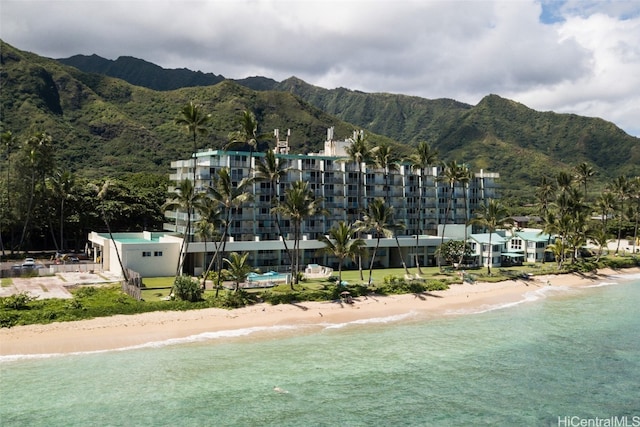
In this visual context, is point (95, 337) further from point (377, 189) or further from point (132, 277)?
point (377, 189)

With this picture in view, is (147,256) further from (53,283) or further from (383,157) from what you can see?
(383,157)

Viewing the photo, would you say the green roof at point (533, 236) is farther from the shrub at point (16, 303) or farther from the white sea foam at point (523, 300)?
the shrub at point (16, 303)

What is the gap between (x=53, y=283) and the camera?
2192 inches

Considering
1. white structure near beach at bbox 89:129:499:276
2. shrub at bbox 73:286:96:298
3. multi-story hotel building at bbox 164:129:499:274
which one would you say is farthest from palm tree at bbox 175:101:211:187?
Answer: shrub at bbox 73:286:96:298

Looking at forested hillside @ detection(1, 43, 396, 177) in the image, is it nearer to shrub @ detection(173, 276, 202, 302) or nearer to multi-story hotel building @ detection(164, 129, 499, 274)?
multi-story hotel building @ detection(164, 129, 499, 274)

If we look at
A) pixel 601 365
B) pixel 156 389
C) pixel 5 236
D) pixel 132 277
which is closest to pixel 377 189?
pixel 132 277

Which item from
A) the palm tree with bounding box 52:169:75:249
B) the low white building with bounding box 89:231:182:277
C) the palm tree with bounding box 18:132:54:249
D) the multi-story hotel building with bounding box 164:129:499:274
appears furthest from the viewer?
the palm tree with bounding box 52:169:75:249

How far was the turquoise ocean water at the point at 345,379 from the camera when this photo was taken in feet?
89.7

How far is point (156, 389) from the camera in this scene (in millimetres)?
30234

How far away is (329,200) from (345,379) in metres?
44.6

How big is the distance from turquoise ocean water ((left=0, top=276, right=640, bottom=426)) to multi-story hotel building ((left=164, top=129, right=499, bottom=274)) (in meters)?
24.2
